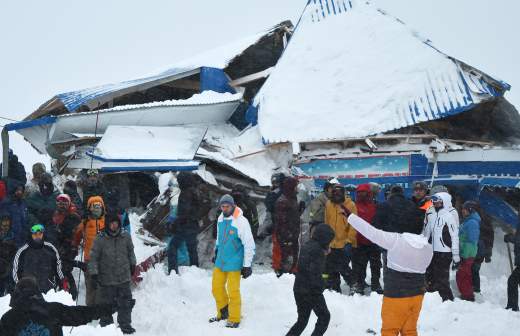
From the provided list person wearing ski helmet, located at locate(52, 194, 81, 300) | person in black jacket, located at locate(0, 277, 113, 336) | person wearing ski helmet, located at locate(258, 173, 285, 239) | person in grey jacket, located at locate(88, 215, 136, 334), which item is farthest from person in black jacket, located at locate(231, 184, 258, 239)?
person in black jacket, located at locate(0, 277, 113, 336)

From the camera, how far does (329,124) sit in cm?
1302

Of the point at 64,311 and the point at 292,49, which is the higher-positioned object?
the point at 292,49

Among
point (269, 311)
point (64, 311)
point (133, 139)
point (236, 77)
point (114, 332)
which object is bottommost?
point (269, 311)

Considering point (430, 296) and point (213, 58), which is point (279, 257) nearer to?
point (430, 296)

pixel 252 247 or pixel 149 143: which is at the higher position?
pixel 149 143

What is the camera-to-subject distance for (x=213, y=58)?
1677 cm

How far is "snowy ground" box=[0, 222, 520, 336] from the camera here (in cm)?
709

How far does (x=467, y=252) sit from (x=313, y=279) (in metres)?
3.66

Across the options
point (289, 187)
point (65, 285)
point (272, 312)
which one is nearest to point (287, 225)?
point (289, 187)

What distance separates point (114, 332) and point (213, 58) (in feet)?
39.8

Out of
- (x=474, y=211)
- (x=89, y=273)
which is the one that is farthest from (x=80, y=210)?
(x=474, y=211)

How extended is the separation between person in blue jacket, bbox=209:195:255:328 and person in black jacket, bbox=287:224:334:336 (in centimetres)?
103

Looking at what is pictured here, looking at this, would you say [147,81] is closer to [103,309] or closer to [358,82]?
[358,82]

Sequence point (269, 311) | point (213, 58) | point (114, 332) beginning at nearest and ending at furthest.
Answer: point (114, 332) → point (269, 311) → point (213, 58)
